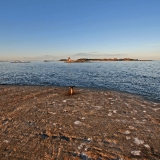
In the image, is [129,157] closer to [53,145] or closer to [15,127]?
[53,145]

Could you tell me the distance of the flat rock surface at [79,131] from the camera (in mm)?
6445

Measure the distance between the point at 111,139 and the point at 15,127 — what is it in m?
5.52

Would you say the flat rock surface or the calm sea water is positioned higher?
the flat rock surface

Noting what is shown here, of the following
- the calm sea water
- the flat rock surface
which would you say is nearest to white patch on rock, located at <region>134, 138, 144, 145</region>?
the flat rock surface

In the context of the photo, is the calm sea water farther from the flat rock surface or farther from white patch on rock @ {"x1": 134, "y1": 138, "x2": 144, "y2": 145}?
white patch on rock @ {"x1": 134, "y1": 138, "x2": 144, "y2": 145}

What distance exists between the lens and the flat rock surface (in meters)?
6.45

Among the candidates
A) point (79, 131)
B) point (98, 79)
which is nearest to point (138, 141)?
point (79, 131)

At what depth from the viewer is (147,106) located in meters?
13.2

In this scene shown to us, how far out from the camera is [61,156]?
6.27 m

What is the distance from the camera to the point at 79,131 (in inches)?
329

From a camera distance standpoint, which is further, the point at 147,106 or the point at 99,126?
the point at 147,106

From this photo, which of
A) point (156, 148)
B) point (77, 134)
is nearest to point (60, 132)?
point (77, 134)

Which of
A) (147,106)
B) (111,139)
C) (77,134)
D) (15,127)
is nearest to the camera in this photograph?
(111,139)

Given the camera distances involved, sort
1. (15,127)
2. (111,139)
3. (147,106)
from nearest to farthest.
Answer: (111,139), (15,127), (147,106)
